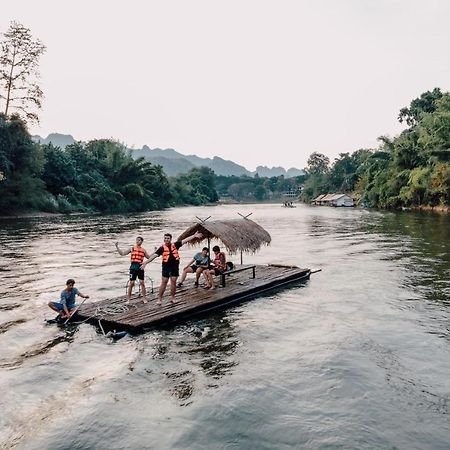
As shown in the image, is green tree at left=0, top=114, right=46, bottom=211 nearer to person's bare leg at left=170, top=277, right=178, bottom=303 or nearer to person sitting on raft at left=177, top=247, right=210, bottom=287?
person sitting on raft at left=177, top=247, right=210, bottom=287

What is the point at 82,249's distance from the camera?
29.3 metres

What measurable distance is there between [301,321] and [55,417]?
24.6ft

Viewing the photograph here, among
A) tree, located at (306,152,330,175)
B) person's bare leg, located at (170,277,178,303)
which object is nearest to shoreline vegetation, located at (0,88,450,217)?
person's bare leg, located at (170,277,178,303)

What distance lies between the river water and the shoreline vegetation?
3373 centimetres

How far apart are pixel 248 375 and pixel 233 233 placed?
24.3 ft

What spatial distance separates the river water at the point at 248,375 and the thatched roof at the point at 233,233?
2109mm

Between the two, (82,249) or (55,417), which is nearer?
(55,417)

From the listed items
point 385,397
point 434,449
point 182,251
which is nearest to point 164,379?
point 385,397

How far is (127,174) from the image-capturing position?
3561 inches

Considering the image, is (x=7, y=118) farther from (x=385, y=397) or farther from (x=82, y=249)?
(x=385, y=397)

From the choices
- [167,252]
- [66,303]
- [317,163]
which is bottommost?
[66,303]

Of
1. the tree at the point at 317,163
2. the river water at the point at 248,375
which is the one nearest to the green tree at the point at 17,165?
the river water at the point at 248,375

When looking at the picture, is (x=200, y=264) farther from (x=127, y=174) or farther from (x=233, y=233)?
(x=127, y=174)

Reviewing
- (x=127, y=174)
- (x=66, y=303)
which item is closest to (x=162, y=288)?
(x=66, y=303)
